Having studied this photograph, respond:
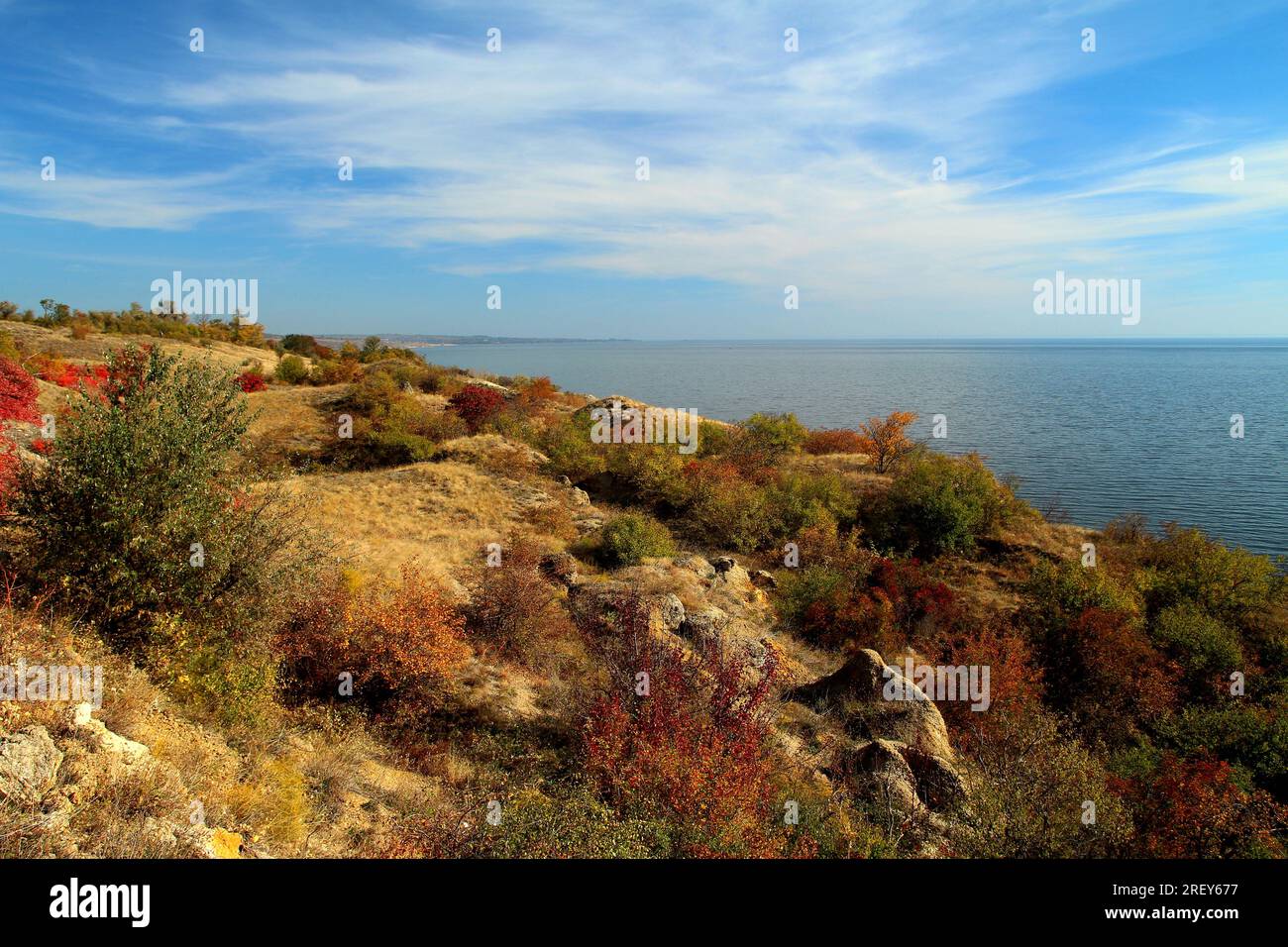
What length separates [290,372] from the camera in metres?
46.8

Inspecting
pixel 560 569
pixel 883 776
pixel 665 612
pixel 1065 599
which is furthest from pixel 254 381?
pixel 1065 599

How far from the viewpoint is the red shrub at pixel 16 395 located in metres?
18.0

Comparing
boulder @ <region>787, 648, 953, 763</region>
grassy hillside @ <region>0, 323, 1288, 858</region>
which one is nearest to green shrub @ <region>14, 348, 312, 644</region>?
grassy hillside @ <region>0, 323, 1288, 858</region>

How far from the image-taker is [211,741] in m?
8.34

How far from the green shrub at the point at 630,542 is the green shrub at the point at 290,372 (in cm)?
3354

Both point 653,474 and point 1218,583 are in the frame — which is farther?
point 653,474

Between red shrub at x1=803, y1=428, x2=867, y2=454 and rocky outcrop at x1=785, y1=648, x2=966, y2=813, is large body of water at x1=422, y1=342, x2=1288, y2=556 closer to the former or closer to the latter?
red shrub at x1=803, y1=428, x2=867, y2=454

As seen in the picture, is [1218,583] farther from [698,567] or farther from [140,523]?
[140,523]

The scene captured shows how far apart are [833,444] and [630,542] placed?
2352cm
